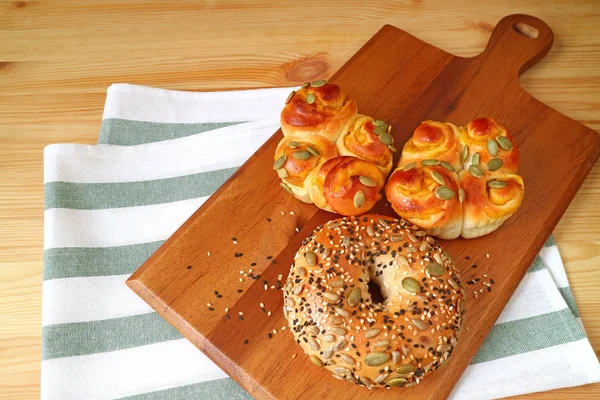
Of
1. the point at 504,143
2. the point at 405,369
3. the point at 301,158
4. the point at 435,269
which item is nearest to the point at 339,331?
the point at 405,369

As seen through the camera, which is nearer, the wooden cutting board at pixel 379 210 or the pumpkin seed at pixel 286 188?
the wooden cutting board at pixel 379 210

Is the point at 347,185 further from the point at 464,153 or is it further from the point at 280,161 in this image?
the point at 464,153

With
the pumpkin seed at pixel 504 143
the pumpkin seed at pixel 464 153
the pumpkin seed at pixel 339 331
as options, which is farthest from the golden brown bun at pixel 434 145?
the pumpkin seed at pixel 339 331

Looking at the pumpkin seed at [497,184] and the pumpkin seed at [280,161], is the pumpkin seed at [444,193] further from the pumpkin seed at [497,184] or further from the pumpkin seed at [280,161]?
the pumpkin seed at [280,161]

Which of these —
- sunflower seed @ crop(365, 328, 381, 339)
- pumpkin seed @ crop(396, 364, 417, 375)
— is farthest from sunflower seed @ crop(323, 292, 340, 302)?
pumpkin seed @ crop(396, 364, 417, 375)

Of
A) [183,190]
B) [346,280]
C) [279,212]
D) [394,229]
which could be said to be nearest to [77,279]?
[183,190]
